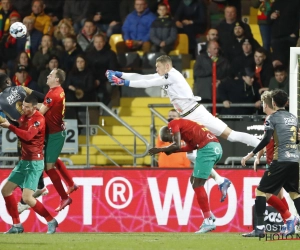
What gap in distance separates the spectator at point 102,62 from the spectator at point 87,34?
0.59 meters

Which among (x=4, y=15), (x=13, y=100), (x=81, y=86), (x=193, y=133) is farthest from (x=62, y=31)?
(x=193, y=133)

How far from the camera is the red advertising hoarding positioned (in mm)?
17734

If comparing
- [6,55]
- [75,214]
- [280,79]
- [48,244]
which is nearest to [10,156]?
[75,214]

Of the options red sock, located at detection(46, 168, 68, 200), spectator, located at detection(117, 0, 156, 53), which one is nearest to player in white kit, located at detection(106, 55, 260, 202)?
red sock, located at detection(46, 168, 68, 200)

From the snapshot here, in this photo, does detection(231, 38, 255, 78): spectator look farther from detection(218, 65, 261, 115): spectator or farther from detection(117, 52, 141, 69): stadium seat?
detection(117, 52, 141, 69): stadium seat

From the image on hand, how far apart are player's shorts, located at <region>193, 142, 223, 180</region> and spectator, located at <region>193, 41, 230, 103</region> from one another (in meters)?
4.86

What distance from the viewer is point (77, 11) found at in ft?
76.3

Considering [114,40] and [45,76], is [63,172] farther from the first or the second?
[114,40]

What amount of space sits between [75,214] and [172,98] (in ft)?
10.1

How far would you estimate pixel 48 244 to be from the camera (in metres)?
13.3

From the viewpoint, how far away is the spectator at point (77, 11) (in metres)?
23.0

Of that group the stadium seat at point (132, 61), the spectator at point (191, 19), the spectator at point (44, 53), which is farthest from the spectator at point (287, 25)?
the spectator at point (44, 53)

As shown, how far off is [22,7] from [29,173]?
8545 millimetres

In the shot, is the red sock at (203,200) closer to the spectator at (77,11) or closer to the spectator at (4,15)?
the spectator at (77,11)
